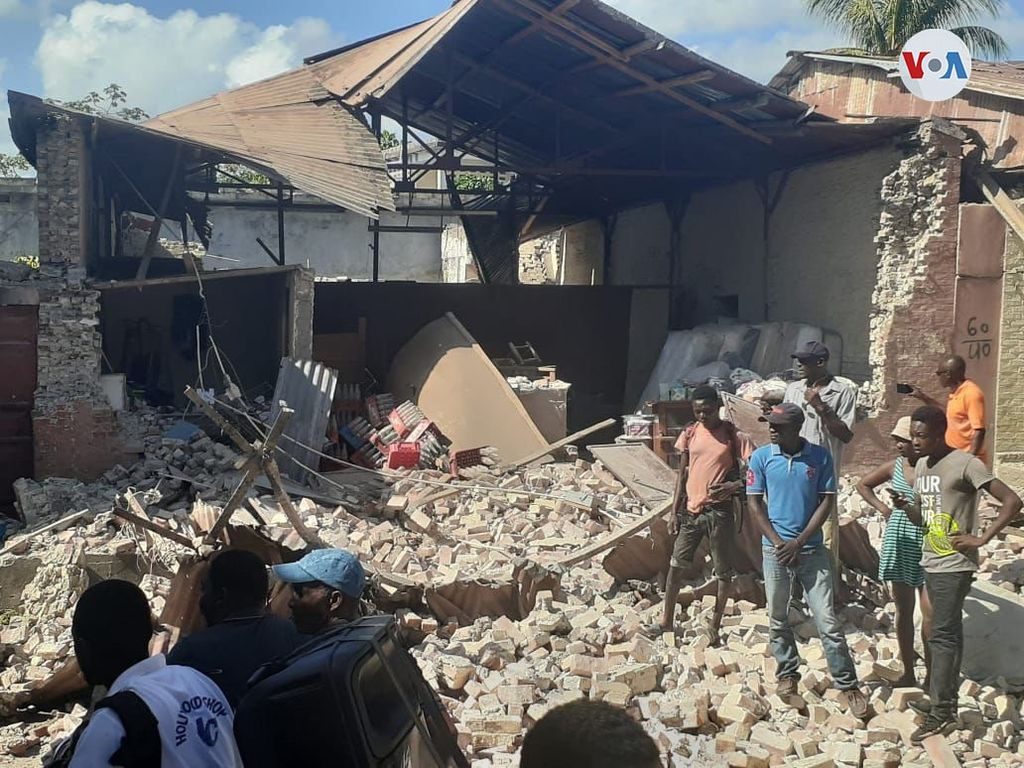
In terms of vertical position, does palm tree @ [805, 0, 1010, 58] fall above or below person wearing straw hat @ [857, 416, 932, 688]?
above

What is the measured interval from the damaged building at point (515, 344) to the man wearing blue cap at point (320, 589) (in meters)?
2.05

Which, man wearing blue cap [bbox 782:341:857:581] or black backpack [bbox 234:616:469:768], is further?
man wearing blue cap [bbox 782:341:857:581]

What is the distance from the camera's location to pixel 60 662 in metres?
6.25

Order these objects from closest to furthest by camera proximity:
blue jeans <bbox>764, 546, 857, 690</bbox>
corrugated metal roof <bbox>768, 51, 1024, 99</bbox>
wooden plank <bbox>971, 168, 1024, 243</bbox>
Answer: blue jeans <bbox>764, 546, 857, 690</bbox> < wooden plank <bbox>971, 168, 1024, 243</bbox> < corrugated metal roof <bbox>768, 51, 1024, 99</bbox>

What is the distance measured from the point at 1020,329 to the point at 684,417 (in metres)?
3.96

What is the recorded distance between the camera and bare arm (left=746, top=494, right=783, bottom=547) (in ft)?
17.5

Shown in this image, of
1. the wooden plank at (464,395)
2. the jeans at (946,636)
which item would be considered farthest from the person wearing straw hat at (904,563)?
the wooden plank at (464,395)

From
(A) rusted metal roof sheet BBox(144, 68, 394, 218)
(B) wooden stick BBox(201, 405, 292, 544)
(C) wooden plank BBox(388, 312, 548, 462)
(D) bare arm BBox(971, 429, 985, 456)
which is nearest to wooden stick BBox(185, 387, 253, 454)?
(B) wooden stick BBox(201, 405, 292, 544)

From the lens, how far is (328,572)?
3287 millimetres

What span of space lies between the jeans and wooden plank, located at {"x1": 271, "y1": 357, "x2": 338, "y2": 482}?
23.8ft

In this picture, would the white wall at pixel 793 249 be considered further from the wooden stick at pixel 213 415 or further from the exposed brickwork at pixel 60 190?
the exposed brickwork at pixel 60 190

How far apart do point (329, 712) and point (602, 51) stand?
10.4 meters

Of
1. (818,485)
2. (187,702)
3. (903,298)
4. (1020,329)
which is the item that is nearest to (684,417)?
(903,298)

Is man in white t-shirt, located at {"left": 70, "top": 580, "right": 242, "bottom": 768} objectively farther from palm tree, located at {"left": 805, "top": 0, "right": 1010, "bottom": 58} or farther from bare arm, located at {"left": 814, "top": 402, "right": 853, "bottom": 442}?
palm tree, located at {"left": 805, "top": 0, "right": 1010, "bottom": 58}
